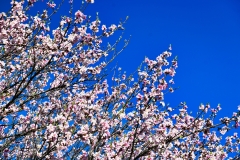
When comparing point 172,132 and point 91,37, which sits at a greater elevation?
point 91,37

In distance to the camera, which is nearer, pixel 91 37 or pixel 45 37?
pixel 45 37

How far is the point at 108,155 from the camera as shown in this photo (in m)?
4.85

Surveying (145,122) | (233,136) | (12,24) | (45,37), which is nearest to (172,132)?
(145,122)

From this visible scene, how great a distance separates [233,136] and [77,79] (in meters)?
6.97

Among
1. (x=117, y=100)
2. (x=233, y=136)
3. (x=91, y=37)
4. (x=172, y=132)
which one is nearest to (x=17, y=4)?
(x=91, y=37)

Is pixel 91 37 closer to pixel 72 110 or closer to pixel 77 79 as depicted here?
pixel 77 79

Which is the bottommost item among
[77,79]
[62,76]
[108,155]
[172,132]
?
[108,155]

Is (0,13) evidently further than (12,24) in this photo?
No

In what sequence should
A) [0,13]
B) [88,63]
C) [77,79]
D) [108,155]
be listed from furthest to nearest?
[88,63], [77,79], [0,13], [108,155]

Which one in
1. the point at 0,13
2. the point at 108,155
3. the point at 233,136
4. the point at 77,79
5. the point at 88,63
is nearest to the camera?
the point at 108,155

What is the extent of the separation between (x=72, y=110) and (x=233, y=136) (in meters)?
6.92

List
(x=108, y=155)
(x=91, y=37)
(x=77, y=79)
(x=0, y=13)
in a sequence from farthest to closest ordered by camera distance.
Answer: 1. (x=91, y=37)
2. (x=77, y=79)
3. (x=0, y=13)
4. (x=108, y=155)

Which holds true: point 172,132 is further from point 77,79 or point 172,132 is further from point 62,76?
point 62,76

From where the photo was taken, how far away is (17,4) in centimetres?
596
